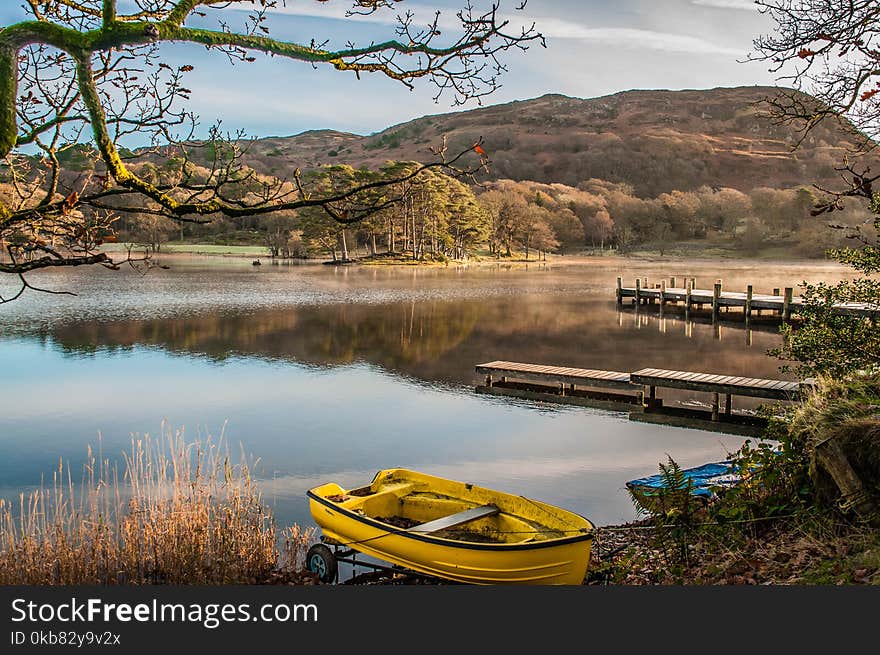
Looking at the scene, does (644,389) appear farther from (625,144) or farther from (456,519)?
(625,144)

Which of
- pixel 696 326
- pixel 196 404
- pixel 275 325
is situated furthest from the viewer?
pixel 696 326

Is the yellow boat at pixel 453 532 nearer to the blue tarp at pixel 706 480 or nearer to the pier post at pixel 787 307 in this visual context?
the blue tarp at pixel 706 480

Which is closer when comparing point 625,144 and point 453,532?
point 453,532

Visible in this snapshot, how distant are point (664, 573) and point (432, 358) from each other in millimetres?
14654

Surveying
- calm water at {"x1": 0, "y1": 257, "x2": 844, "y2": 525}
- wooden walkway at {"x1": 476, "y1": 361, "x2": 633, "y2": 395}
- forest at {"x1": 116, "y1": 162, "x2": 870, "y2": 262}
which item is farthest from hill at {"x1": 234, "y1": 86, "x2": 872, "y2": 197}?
wooden walkway at {"x1": 476, "y1": 361, "x2": 633, "y2": 395}

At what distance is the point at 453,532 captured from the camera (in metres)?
6.75

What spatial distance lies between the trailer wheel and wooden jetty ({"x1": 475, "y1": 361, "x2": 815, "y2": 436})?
7.71 meters

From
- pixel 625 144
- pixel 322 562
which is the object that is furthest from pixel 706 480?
pixel 625 144

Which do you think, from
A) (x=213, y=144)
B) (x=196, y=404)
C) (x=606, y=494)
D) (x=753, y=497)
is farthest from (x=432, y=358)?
(x=213, y=144)

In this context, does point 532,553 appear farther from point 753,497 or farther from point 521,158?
point 521,158

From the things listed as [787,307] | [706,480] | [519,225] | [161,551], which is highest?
[519,225]

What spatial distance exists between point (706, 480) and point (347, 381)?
10.7m

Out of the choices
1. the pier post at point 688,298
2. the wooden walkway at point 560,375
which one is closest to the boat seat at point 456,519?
the wooden walkway at point 560,375

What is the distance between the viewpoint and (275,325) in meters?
26.1
